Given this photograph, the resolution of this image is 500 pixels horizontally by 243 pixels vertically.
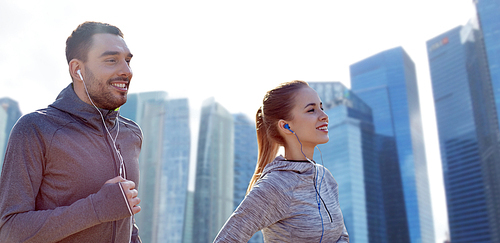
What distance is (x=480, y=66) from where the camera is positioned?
348ft

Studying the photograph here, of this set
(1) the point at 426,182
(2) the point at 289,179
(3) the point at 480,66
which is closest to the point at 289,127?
(2) the point at 289,179

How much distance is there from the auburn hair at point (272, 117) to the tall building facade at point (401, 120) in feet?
416

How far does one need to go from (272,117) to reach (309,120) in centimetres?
33

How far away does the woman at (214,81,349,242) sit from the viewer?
2625 mm

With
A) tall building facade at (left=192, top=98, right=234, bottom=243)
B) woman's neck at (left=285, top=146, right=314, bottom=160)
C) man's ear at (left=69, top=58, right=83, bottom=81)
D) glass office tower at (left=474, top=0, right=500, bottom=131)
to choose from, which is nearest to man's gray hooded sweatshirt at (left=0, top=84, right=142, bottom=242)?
man's ear at (left=69, top=58, right=83, bottom=81)

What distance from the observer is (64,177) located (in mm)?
2174

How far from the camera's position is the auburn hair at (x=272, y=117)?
10.1 feet

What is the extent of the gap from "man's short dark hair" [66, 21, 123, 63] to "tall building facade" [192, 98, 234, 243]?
313ft

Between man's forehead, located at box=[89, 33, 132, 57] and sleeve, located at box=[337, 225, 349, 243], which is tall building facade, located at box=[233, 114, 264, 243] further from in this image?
man's forehead, located at box=[89, 33, 132, 57]

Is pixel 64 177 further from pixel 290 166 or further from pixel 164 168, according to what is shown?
pixel 164 168

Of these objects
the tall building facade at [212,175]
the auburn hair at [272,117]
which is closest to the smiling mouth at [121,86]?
the auburn hair at [272,117]

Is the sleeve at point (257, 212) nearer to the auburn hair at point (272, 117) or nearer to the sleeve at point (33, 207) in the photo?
the auburn hair at point (272, 117)

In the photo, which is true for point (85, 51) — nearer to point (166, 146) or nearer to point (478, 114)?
point (166, 146)

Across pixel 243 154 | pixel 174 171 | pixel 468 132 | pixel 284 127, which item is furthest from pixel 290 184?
pixel 468 132
